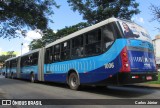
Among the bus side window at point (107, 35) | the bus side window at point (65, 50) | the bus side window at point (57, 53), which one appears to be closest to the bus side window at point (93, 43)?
the bus side window at point (107, 35)

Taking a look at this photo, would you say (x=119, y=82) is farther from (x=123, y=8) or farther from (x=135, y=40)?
(x=123, y=8)

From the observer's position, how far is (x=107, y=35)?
11.2 m

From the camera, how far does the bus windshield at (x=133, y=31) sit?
35.7ft

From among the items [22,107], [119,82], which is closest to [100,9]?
[119,82]

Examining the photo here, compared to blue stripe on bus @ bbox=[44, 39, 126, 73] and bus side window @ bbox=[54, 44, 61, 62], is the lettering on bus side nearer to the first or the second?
blue stripe on bus @ bbox=[44, 39, 126, 73]

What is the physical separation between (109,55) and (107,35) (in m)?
0.90

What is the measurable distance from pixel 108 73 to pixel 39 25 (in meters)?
13.6

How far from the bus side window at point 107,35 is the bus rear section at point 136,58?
1.66 feet

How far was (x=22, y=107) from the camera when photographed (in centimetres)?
843

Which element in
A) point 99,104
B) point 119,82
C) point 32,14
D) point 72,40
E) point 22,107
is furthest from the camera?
point 32,14

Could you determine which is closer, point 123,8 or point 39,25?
point 39,25

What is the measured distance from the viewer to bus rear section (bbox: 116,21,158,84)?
10.3m

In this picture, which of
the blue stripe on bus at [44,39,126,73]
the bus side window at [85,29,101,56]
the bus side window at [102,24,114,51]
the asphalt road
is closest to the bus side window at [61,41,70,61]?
the blue stripe on bus at [44,39,126,73]

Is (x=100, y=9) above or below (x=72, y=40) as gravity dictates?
above
